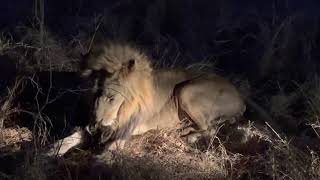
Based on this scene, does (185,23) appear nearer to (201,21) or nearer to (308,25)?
(201,21)

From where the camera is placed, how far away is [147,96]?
6090 millimetres

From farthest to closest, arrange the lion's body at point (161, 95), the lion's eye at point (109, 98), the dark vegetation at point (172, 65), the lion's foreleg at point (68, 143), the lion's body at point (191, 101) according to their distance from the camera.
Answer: the lion's body at point (191, 101) → the lion's body at point (161, 95) → the lion's eye at point (109, 98) → the lion's foreleg at point (68, 143) → the dark vegetation at point (172, 65)

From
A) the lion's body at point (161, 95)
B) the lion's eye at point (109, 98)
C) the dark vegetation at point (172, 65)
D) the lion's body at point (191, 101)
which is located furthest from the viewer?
the lion's body at point (191, 101)

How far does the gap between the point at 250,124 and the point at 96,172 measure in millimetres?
1567

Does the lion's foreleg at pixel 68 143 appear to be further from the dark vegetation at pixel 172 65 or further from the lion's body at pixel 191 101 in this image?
the lion's body at pixel 191 101

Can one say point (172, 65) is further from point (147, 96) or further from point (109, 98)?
point (109, 98)

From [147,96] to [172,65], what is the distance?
1322mm

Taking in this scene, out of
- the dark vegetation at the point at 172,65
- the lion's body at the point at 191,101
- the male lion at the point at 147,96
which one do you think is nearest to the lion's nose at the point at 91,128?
the male lion at the point at 147,96

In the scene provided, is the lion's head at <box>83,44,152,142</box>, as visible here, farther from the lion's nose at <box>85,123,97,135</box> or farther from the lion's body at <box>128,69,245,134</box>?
the lion's body at <box>128,69,245,134</box>

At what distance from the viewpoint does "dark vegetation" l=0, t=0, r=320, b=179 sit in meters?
5.26

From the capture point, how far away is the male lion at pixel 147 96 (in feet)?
18.5

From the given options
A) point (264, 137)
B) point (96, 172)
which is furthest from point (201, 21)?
point (96, 172)

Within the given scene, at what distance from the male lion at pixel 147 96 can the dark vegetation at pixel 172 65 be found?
A: 0.51 feet

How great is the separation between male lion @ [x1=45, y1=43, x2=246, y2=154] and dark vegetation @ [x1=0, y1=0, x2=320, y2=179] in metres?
0.16
